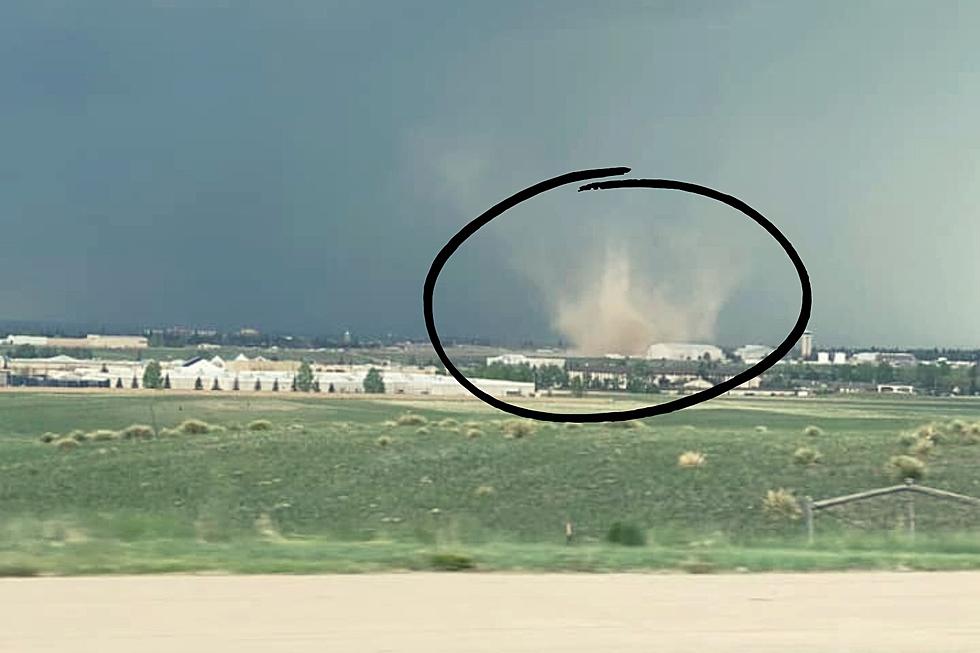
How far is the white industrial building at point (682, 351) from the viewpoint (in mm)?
3174

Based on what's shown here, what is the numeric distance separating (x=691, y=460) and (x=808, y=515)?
2854 mm

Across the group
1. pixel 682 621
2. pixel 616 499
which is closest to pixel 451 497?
pixel 616 499

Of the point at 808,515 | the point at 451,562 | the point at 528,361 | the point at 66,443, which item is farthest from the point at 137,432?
the point at 528,361

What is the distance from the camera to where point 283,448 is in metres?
15.5

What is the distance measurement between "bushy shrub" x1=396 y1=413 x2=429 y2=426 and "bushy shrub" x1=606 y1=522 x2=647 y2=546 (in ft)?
19.1

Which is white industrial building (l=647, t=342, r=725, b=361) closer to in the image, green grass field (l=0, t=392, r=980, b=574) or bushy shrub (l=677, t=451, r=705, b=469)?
green grass field (l=0, t=392, r=980, b=574)

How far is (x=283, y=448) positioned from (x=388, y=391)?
52.3 inches

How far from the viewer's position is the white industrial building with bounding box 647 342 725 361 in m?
3.17

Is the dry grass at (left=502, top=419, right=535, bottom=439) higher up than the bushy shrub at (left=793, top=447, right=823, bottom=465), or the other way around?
the dry grass at (left=502, top=419, right=535, bottom=439)

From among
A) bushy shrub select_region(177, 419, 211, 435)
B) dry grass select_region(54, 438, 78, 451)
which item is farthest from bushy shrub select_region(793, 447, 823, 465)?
dry grass select_region(54, 438, 78, 451)

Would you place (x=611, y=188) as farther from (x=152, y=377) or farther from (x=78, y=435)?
(x=152, y=377)

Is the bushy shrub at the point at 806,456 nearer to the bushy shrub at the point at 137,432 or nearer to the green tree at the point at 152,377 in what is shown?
the bushy shrub at the point at 137,432

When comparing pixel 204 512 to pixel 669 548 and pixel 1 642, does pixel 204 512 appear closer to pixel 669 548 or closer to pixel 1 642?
pixel 669 548


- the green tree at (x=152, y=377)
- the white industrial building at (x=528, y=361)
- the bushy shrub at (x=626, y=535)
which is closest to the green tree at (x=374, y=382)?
the green tree at (x=152, y=377)
